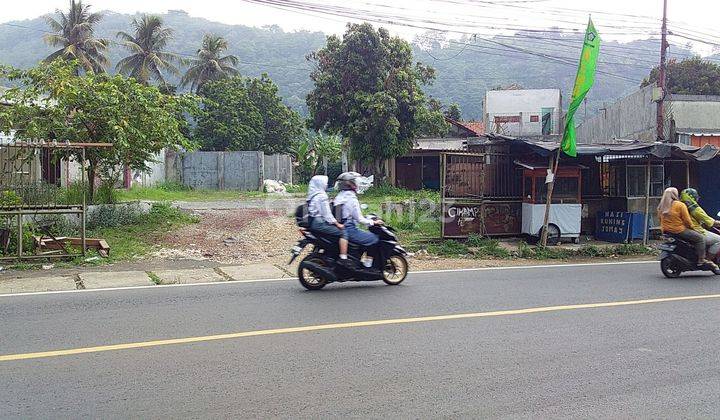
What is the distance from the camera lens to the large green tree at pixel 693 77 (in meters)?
40.7

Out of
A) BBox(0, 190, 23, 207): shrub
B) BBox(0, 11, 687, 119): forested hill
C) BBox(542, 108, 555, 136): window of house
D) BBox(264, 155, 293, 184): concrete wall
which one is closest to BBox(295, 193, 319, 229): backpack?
BBox(0, 190, 23, 207): shrub

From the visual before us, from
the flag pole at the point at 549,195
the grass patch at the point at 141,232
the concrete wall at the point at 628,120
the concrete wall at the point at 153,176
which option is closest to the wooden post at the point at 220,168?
the concrete wall at the point at 153,176

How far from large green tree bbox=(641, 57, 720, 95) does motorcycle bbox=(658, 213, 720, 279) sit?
33.7 meters

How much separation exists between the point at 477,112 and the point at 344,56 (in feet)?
136

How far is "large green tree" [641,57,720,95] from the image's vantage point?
40.7 metres

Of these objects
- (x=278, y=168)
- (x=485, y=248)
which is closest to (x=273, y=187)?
(x=278, y=168)

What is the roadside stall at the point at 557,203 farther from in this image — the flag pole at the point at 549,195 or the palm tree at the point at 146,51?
the palm tree at the point at 146,51

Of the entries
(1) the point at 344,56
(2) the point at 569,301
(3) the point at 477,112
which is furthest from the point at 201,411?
(3) the point at 477,112

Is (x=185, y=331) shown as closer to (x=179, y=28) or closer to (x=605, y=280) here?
(x=605, y=280)

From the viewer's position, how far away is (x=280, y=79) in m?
75.8

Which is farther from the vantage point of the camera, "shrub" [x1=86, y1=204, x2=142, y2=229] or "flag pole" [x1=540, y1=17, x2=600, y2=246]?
"shrub" [x1=86, y1=204, x2=142, y2=229]

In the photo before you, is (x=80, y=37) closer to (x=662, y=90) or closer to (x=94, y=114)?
(x=94, y=114)

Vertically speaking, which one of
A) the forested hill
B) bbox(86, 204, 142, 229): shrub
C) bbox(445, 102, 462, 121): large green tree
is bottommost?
bbox(86, 204, 142, 229): shrub

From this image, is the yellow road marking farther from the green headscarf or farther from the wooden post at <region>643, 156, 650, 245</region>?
the wooden post at <region>643, 156, 650, 245</region>
